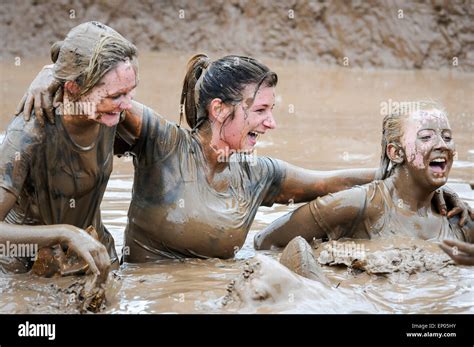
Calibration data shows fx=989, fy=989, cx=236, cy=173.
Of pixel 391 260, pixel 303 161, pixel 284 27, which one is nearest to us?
pixel 391 260

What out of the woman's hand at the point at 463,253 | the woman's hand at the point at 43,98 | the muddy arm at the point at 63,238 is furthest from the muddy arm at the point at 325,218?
the woman's hand at the point at 43,98

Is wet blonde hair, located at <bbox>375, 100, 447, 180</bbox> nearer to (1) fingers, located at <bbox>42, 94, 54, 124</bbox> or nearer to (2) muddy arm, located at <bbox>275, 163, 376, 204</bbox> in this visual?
(2) muddy arm, located at <bbox>275, 163, 376, 204</bbox>

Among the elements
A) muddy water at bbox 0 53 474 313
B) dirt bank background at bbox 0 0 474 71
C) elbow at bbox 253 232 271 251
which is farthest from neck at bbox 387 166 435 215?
dirt bank background at bbox 0 0 474 71

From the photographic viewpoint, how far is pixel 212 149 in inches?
227

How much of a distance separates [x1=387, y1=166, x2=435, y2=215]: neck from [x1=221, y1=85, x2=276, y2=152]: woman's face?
988 millimetres

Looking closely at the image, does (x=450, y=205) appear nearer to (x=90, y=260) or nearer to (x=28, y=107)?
(x=90, y=260)

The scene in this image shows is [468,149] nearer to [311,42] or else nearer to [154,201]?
[311,42]

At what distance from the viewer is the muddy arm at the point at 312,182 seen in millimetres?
6176

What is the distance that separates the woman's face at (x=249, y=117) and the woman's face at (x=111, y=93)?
0.85 metres

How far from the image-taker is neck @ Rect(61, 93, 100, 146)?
500cm

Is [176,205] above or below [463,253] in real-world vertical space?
above

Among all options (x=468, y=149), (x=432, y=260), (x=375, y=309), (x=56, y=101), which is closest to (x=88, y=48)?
(x=56, y=101)

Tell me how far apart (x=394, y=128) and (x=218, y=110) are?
3.95 feet

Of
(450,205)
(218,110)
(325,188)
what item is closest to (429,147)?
(450,205)
